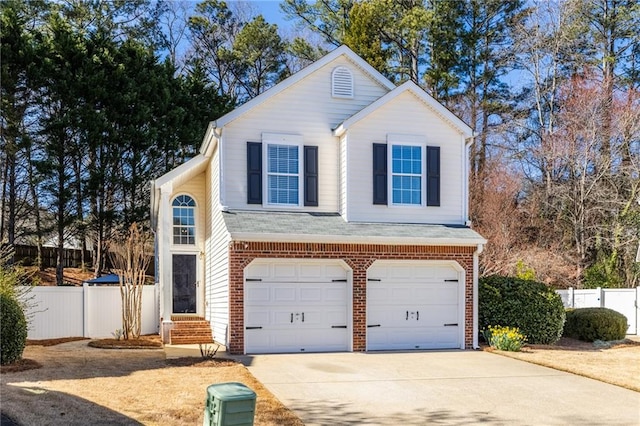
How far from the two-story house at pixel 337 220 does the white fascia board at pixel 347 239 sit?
0.03 metres

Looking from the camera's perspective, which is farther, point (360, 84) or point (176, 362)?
point (360, 84)

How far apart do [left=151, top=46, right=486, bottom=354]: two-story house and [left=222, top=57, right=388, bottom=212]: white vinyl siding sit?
27 mm

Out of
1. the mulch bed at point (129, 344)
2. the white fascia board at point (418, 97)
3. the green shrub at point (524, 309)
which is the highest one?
the white fascia board at point (418, 97)

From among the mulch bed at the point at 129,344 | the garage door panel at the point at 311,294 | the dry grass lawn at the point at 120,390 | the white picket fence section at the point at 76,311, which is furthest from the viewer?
the white picket fence section at the point at 76,311

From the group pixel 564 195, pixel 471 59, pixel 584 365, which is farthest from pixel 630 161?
pixel 584 365

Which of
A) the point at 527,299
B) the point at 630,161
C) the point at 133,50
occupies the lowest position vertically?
the point at 527,299

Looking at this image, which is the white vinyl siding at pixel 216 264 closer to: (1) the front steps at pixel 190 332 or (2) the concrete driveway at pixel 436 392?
(1) the front steps at pixel 190 332

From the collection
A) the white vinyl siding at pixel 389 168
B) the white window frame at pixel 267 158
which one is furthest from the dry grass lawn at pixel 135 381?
the white window frame at pixel 267 158

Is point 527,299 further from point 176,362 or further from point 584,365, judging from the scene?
point 176,362

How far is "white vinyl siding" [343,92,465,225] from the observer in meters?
16.2

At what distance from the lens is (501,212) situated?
97.1ft

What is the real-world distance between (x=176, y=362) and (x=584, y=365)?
8.46 metres

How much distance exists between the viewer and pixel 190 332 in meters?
16.5

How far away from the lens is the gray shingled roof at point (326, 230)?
14.4 metres
